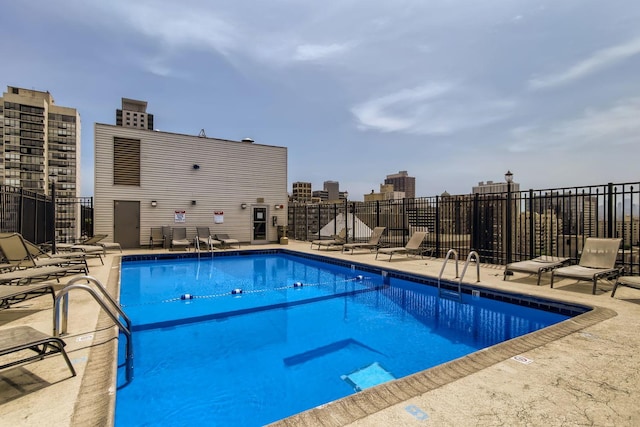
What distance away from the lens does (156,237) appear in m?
14.0

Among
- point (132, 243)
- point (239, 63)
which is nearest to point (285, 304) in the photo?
point (239, 63)

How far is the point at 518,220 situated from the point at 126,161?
14.8m

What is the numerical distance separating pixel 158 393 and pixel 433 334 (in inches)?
148

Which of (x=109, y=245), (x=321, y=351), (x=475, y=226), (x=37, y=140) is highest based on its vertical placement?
(x=37, y=140)

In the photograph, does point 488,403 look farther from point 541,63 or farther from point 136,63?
point 136,63

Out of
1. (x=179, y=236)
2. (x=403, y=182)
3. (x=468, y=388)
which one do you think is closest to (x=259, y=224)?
(x=179, y=236)

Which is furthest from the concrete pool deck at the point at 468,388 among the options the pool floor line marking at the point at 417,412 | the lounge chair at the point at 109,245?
the lounge chair at the point at 109,245

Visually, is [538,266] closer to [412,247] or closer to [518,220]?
[518,220]

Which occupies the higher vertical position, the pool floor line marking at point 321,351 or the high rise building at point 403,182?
the high rise building at point 403,182

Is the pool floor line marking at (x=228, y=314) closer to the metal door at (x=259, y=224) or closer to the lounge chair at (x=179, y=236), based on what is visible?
the lounge chair at (x=179, y=236)

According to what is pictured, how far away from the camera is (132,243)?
45.2ft

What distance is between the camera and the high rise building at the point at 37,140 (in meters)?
83.3

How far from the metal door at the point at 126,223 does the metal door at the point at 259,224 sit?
5.17 metres

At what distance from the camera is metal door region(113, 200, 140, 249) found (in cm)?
1347
